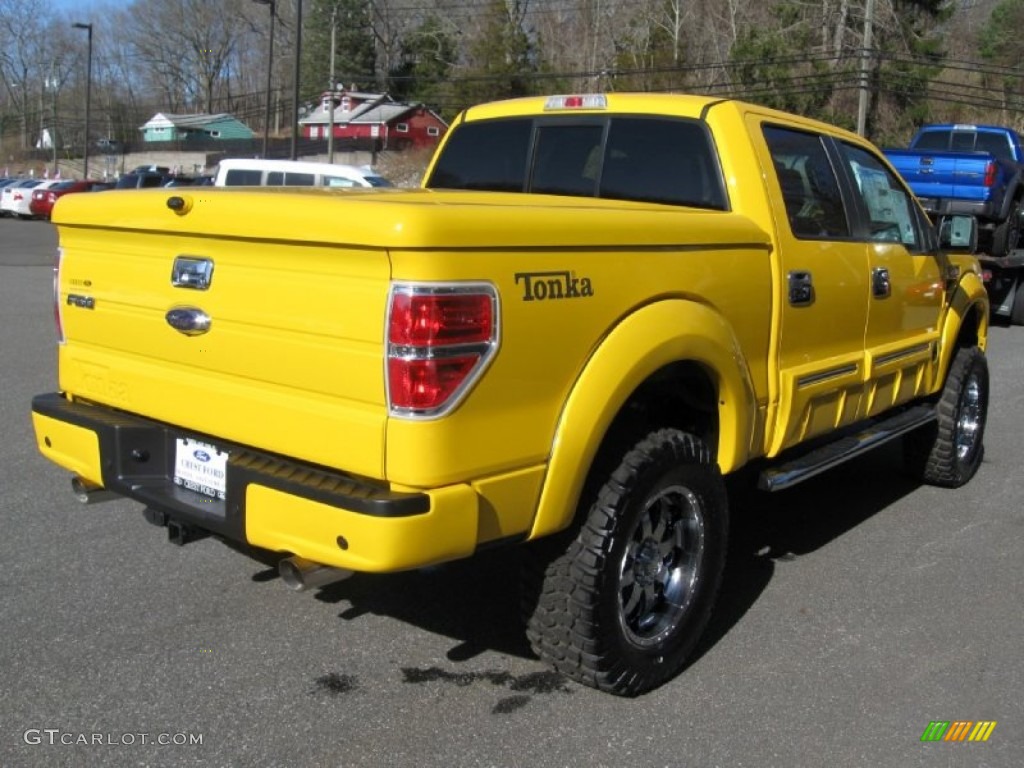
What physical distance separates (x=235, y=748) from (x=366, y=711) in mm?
439

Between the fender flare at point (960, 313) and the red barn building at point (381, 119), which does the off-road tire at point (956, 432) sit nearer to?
the fender flare at point (960, 313)

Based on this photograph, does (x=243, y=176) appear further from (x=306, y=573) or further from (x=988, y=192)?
(x=306, y=573)

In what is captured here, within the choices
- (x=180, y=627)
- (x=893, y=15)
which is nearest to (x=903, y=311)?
(x=180, y=627)

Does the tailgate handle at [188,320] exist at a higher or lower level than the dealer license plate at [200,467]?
higher

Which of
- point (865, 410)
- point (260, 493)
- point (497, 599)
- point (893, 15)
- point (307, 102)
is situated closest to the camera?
point (260, 493)

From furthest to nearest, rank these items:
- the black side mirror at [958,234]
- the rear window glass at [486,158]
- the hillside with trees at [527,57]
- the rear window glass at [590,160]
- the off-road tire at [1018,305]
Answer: the hillside with trees at [527,57] < the off-road tire at [1018,305] < the black side mirror at [958,234] < the rear window glass at [486,158] < the rear window glass at [590,160]

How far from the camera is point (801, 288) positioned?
4.20 metres

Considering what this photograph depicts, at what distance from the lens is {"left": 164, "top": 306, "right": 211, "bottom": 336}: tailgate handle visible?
3.18m

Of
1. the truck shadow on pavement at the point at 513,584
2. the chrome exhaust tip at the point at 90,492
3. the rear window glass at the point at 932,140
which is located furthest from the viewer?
the rear window glass at the point at 932,140

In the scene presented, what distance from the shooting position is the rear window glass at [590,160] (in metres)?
4.31

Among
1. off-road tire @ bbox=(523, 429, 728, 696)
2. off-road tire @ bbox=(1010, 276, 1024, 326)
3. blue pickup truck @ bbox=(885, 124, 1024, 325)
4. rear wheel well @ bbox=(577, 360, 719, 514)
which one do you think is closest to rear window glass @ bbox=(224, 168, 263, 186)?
blue pickup truck @ bbox=(885, 124, 1024, 325)

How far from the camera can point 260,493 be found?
2963mm

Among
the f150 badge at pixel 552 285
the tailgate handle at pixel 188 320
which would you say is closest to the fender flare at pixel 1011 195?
the f150 badge at pixel 552 285

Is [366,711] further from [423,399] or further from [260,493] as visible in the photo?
[423,399]
